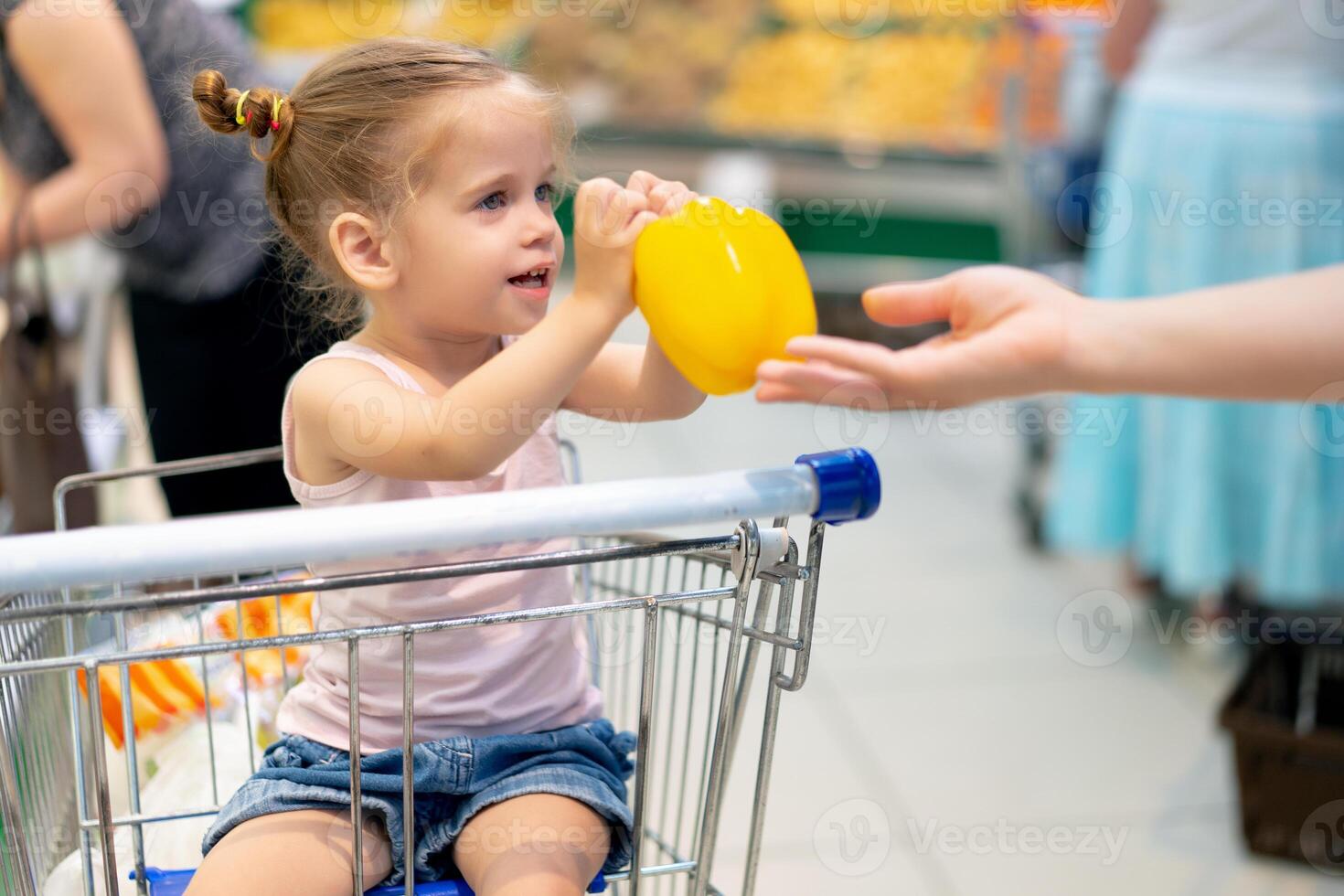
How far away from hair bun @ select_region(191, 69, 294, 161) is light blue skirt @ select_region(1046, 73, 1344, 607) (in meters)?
1.76

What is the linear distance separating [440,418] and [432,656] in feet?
0.72

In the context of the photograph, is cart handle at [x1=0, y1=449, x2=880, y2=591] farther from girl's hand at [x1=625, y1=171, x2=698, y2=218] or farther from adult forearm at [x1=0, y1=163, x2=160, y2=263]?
adult forearm at [x1=0, y1=163, x2=160, y2=263]

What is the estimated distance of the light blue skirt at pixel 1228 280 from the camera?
2262mm

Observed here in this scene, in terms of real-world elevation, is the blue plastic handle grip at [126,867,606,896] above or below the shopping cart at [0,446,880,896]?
below

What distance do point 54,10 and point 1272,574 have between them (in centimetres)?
212

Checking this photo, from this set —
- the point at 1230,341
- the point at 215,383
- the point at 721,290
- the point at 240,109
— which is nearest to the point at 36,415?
the point at 215,383

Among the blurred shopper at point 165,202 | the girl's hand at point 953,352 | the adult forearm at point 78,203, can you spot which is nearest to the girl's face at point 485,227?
the girl's hand at point 953,352

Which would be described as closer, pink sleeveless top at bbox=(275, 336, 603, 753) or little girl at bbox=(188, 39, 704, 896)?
little girl at bbox=(188, 39, 704, 896)

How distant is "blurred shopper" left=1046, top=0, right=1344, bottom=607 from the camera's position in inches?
88.4

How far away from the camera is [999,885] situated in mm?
1814

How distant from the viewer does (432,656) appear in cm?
106

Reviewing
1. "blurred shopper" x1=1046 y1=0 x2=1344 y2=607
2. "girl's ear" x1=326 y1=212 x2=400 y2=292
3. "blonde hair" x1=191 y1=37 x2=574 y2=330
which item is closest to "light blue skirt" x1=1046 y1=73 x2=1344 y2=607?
"blurred shopper" x1=1046 y1=0 x2=1344 y2=607

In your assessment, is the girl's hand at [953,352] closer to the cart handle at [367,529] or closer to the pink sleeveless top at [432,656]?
the cart handle at [367,529]

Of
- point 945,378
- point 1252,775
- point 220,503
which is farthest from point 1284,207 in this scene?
point 220,503
